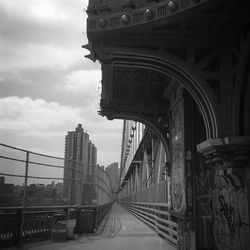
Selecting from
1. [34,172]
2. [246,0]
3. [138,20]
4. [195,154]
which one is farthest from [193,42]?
[34,172]

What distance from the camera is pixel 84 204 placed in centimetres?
1888

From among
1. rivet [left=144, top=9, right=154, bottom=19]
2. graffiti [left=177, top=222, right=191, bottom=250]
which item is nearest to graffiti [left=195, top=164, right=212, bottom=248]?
graffiti [left=177, top=222, right=191, bottom=250]

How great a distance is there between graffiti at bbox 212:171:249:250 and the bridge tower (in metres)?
0.02

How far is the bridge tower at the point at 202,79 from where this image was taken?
784cm

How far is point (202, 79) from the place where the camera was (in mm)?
8859

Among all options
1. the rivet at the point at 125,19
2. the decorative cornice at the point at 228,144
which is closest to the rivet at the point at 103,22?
the rivet at the point at 125,19

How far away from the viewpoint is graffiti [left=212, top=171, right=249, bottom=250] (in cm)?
762

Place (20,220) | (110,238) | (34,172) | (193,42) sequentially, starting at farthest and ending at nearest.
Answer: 1. (110,238)
2. (34,172)
3. (20,220)
4. (193,42)

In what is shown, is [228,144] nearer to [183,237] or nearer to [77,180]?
[183,237]

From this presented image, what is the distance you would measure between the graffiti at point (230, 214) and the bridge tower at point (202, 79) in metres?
0.02

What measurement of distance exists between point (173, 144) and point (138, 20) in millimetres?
5277

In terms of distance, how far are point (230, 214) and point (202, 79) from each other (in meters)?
3.13

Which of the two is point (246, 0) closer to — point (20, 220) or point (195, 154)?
point (195, 154)

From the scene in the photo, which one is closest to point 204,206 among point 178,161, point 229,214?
point 178,161
